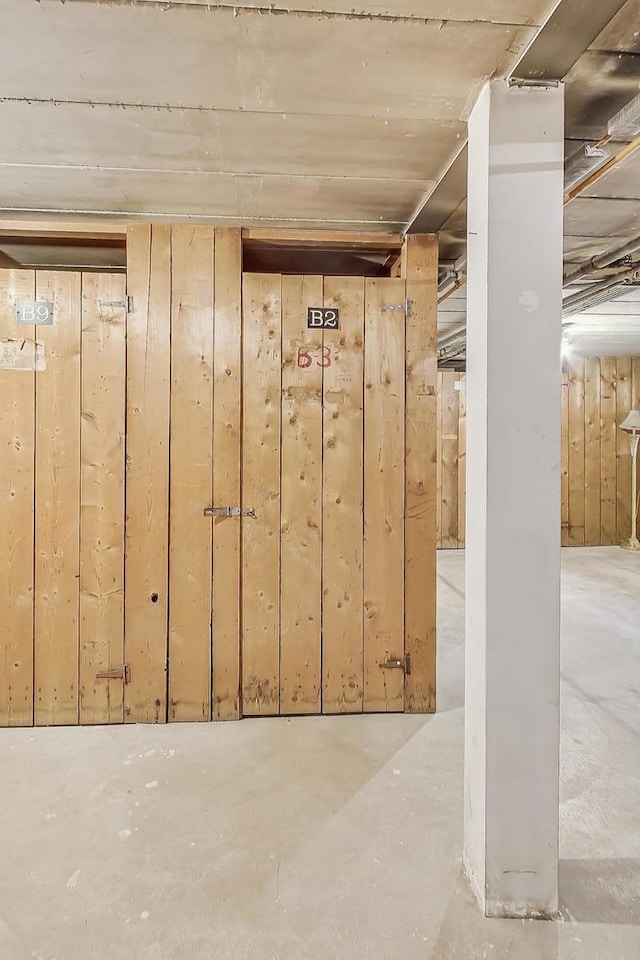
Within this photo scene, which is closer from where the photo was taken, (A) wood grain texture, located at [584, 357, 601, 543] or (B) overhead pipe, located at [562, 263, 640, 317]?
(B) overhead pipe, located at [562, 263, 640, 317]

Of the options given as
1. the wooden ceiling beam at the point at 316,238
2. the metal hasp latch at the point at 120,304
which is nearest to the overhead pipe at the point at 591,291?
the wooden ceiling beam at the point at 316,238

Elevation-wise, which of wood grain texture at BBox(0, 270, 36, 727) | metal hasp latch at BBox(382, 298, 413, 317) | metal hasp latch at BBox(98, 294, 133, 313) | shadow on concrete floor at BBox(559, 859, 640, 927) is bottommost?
shadow on concrete floor at BBox(559, 859, 640, 927)

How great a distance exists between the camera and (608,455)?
684 cm

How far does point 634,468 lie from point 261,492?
587 cm

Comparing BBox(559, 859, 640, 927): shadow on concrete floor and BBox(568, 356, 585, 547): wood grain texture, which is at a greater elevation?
BBox(568, 356, 585, 547): wood grain texture

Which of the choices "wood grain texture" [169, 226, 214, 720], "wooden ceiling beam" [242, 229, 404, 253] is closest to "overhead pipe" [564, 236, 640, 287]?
"wooden ceiling beam" [242, 229, 404, 253]

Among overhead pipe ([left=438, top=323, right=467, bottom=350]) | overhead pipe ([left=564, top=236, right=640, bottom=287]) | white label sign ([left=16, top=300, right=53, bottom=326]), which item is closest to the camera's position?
white label sign ([left=16, top=300, right=53, bottom=326])

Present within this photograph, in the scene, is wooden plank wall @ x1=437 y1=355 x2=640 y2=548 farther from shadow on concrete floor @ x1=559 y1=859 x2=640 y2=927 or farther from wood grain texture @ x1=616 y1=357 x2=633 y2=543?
shadow on concrete floor @ x1=559 y1=859 x2=640 y2=927

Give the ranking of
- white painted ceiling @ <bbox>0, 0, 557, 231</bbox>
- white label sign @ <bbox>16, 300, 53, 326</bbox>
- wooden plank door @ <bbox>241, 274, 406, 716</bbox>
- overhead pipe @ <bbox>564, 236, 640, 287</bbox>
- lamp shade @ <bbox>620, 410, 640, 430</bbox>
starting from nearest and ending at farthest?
white painted ceiling @ <bbox>0, 0, 557, 231</bbox>
white label sign @ <bbox>16, 300, 53, 326</bbox>
wooden plank door @ <bbox>241, 274, 406, 716</bbox>
overhead pipe @ <bbox>564, 236, 640, 287</bbox>
lamp shade @ <bbox>620, 410, 640, 430</bbox>

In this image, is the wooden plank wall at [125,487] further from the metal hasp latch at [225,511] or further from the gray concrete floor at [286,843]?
the gray concrete floor at [286,843]

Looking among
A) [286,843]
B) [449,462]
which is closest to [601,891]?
[286,843]

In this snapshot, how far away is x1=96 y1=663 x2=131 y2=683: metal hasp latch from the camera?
97.4 inches

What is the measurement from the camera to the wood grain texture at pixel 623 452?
6.86 m

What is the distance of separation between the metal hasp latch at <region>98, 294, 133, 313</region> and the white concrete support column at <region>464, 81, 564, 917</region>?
5.23ft
